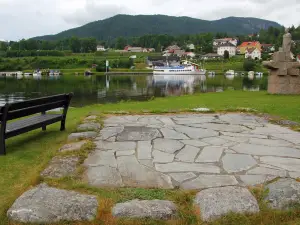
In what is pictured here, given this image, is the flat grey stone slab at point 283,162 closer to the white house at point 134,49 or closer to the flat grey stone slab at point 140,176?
the flat grey stone slab at point 140,176

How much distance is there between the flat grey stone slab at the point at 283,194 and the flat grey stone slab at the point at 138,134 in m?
2.49

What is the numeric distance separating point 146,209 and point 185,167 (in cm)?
126

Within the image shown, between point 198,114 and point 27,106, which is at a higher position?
point 27,106

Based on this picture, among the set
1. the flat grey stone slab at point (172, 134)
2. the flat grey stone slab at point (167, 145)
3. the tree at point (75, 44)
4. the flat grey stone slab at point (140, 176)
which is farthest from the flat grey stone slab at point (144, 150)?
the tree at point (75, 44)

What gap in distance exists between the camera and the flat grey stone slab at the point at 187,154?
172 inches

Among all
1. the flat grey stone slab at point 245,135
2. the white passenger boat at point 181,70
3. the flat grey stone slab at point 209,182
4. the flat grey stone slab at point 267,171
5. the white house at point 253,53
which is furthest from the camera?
the white house at point 253,53

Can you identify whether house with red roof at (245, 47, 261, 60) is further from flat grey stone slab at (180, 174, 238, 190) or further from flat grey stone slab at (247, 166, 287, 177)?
flat grey stone slab at (180, 174, 238, 190)

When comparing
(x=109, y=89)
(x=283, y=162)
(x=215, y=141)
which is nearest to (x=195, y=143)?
(x=215, y=141)

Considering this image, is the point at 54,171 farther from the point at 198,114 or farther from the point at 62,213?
the point at 198,114

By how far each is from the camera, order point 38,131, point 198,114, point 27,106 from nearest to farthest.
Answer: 1. point 27,106
2. point 38,131
3. point 198,114

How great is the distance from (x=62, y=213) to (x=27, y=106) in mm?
2977

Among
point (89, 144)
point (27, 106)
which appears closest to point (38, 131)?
point (27, 106)

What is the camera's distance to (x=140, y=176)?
12.4ft

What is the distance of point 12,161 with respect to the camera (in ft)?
14.7
